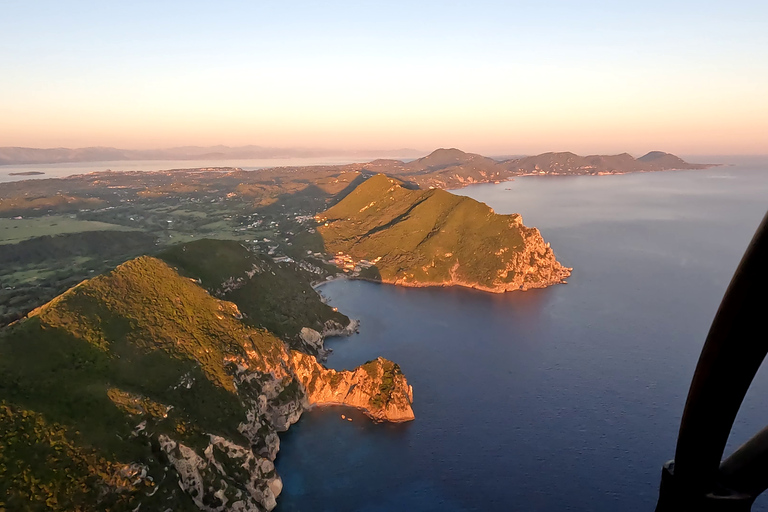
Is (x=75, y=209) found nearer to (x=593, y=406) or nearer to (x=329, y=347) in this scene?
(x=329, y=347)

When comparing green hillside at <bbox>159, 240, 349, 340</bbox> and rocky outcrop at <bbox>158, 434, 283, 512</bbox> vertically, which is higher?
green hillside at <bbox>159, 240, 349, 340</bbox>

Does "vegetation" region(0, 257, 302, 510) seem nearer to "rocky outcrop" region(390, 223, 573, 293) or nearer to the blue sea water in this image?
the blue sea water

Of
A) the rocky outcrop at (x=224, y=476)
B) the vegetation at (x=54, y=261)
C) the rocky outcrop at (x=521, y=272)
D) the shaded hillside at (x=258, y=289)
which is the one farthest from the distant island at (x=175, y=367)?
the vegetation at (x=54, y=261)

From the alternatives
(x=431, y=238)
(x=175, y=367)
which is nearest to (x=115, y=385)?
(x=175, y=367)

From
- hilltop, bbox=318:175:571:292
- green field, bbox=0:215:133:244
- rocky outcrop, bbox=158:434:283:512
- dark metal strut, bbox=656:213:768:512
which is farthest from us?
green field, bbox=0:215:133:244

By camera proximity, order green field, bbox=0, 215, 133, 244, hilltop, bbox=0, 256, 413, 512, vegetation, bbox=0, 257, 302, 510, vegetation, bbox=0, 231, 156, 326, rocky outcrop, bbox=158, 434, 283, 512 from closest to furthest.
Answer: vegetation, bbox=0, 257, 302, 510, hilltop, bbox=0, 256, 413, 512, rocky outcrop, bbox=158, 434, 283, 512, vegetation, bbox=0, 231, 156, 326, green field, bbox=0, 215, 133, 244

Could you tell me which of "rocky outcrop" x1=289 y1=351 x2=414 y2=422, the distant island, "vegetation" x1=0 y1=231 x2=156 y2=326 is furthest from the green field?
"rocky outcrop" x1=289 y1=351 x2=414 y2=422

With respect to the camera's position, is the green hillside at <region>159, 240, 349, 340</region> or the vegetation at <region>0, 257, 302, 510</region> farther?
→ the green hillside at <region>159, 240, 349, 340</region>
